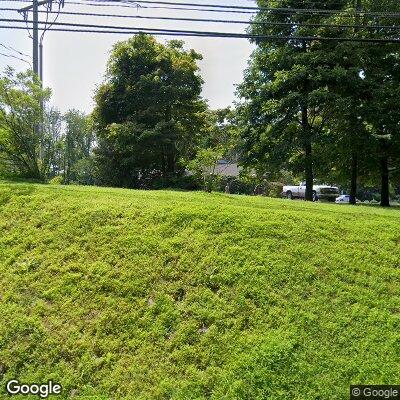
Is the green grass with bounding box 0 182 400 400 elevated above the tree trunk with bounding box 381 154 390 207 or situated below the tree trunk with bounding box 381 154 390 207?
below

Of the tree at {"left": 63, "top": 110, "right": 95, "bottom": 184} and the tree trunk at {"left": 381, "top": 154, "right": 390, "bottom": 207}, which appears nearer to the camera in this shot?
the tree trunk at {"left": 381, "top": 154, "right": 390, "bottom": 207}

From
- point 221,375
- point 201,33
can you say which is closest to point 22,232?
point 221,375

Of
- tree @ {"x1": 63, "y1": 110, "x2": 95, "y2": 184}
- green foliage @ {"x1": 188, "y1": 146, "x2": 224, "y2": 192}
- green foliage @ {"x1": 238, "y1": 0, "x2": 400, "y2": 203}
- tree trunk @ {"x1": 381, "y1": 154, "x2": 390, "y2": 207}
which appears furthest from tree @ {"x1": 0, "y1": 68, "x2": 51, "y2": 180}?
tree @ {"x1": 63, "y1": 110, "x2": 95, "y2": 184}

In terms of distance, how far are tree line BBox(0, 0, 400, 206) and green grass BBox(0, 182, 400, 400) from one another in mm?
6611

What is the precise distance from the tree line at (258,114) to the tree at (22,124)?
0.03m

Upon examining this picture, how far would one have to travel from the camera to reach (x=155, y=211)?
221 inches

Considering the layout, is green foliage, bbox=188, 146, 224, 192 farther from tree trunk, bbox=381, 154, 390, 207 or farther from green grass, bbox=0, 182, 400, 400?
green grass, bbox=0, 182, 400, 400

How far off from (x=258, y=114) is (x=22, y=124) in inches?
345

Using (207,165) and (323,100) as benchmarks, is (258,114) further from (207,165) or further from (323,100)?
(207,165)

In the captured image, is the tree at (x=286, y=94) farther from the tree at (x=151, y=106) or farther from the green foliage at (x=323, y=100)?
the tree at (x=151, y=106)

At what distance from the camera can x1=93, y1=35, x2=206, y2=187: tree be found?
16.5 metres

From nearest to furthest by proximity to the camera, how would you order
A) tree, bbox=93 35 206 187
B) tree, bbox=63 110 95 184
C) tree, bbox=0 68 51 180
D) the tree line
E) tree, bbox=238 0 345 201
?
tree, bbox=0 68 51 180 → the tree line → tree, bbox=238 0 345 201 → tree, bbox=93 35 206 187 → tree, bbox=63 110 95 184

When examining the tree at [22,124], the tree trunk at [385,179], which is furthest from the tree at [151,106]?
the tree trunk at [385,179]

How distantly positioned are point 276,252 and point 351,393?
5.99ft
